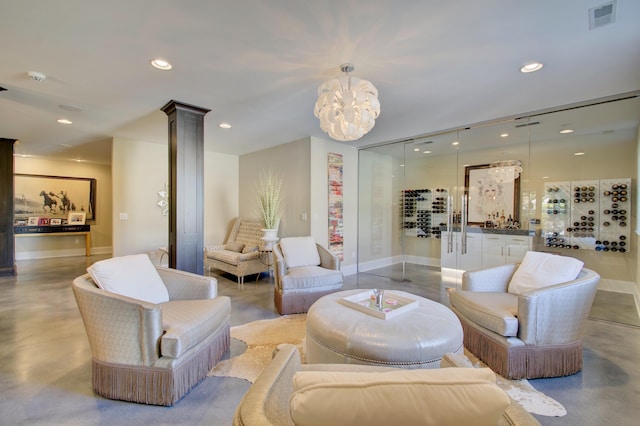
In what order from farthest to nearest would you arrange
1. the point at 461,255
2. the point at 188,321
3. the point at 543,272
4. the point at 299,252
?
the point at 461,255, the point at 299,252, the point at 543,272, the point at 188,321

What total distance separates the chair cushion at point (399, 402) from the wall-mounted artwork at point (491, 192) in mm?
4575

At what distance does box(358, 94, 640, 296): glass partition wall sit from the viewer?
404cm

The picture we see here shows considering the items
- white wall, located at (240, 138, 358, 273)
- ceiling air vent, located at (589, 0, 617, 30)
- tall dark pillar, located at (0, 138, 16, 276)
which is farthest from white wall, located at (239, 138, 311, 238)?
tall dark pillar, located at (0, 138, 16, 276)

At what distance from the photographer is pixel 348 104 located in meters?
2.48

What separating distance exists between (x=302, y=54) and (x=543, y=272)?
280 centimetres

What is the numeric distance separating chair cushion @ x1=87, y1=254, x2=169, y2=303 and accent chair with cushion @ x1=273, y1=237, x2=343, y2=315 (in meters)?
1.34

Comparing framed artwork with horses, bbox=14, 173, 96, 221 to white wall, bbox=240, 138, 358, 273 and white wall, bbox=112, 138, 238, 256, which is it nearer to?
white wall, bbox=112, 138, 238, 256

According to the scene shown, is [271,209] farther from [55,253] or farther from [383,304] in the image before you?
[55,253]

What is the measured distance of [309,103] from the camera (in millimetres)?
3568

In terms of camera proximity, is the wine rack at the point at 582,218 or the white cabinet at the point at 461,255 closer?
the wine rack at the point at 582,218

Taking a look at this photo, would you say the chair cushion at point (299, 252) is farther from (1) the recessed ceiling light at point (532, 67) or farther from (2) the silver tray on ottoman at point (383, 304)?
(1) the recessed ceiling light at point (532, 67)

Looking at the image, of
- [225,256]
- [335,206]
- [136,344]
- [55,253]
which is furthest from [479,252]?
[55,253]

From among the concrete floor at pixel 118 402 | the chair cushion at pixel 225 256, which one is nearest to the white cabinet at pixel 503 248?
the concrete floor at pixel 118 402

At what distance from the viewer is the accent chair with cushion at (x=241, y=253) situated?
16.2ft
